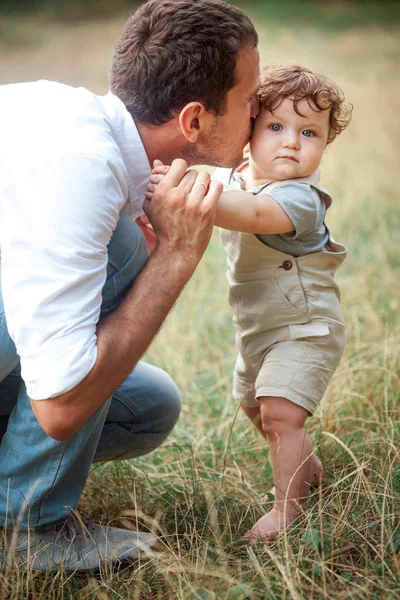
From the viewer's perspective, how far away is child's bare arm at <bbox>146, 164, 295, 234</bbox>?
2.32 m

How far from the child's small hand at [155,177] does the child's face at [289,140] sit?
0.42 m

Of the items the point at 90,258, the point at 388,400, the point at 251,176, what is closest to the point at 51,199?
the point at 90,258

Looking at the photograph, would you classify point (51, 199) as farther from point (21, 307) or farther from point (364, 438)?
point (364, 438)

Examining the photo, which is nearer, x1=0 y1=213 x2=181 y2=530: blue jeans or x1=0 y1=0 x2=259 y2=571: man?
x1=0 y1=0 x2=259 y2=571: man

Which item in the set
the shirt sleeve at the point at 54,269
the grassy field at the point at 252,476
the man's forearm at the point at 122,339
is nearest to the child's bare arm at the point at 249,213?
the man's forearm at the point at 122,339

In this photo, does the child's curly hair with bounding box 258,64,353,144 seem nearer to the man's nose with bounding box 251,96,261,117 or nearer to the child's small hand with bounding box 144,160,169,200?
the man's nose with bounding box 251,96,261,117

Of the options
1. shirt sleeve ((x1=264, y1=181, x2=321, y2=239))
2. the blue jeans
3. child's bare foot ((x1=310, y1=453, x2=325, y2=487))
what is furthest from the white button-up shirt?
child's bare foot ((x1=310, y1=453, x2=325, y2=487))

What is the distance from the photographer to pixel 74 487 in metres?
2.23

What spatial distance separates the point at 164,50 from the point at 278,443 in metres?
1.26

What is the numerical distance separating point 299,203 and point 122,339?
0.77 m

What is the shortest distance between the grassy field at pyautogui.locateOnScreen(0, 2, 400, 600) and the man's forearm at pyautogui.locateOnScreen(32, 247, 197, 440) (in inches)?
15.5

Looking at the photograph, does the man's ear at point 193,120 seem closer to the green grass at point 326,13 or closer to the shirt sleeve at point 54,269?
the shirt sleeve at point 54,269

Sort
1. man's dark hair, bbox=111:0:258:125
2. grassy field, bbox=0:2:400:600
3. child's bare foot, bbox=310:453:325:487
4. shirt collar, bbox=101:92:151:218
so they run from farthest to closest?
child's bare foot, bbox=310:453:325:487, man's dark hair, bbox=111:0:258:125, shirt collar, bbox=101:92:151:218, grassy field, bbox=0:2:400:600

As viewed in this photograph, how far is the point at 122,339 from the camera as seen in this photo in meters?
1.99
